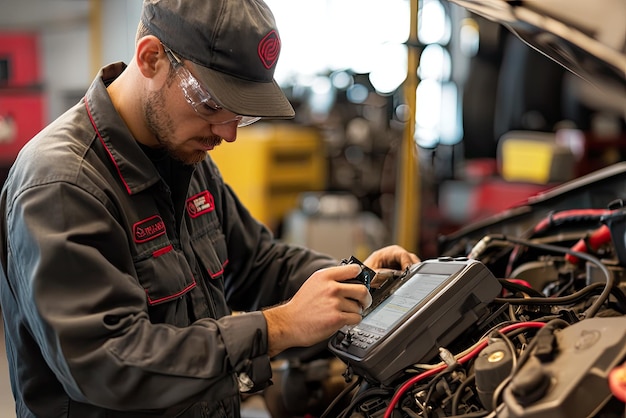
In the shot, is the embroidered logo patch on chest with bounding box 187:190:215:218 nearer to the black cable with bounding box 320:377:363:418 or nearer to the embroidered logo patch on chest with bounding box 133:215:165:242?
the embroidered logo patch on chest with bounding box 133:215:165:242

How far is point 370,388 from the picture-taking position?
4.78 feet

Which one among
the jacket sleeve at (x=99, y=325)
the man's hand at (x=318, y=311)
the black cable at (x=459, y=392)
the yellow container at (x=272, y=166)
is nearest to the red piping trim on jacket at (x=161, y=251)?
the jacket sleeve at (x=99, y=325)

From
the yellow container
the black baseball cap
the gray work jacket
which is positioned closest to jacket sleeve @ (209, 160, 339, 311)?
the gray work jacket

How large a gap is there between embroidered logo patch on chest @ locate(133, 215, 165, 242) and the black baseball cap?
27cm

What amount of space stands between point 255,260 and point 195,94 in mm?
617

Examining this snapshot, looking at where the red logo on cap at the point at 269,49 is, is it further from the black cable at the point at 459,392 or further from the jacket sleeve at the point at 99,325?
the black cable at the point at 459,392

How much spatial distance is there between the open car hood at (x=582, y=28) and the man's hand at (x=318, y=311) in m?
0.53

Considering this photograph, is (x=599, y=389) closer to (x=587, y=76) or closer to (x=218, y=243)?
(x=587, y=76)

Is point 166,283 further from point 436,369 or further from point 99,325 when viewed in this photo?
point 436,369

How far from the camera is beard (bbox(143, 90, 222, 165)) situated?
4.60ft

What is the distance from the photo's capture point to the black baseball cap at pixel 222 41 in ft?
4.28

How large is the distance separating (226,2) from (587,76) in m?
0.68

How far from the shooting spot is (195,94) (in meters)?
1.35

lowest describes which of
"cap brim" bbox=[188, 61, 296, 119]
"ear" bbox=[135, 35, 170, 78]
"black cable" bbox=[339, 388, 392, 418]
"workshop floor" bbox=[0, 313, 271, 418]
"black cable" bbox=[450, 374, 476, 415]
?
"workshop floor" bbox=[0, 313, 271, 418]
